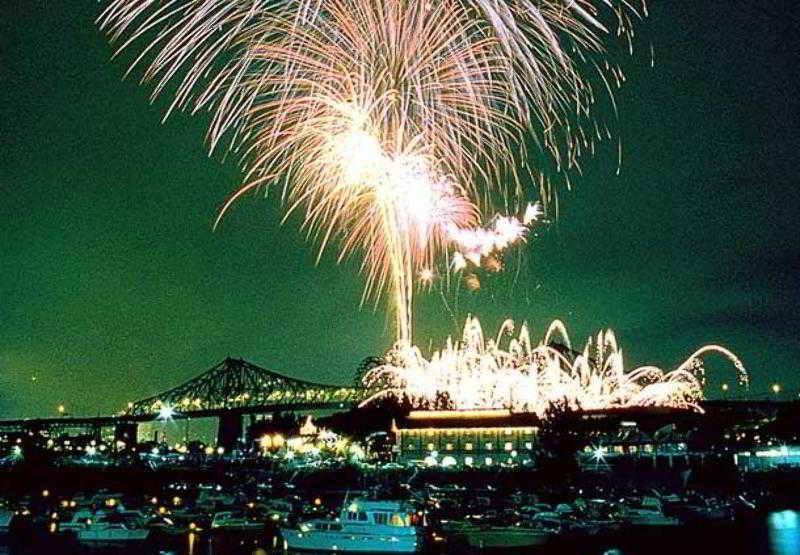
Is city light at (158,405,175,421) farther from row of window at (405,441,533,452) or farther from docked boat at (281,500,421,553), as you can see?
docked boat at (281,500,421,553)

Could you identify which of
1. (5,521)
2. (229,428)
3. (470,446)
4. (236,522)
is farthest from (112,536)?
(229,428)

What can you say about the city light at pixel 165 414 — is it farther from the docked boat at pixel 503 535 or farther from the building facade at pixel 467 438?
the docked boat at pixel 503 535

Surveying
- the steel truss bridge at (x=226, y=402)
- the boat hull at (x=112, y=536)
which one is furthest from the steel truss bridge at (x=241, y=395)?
the boat hull at (x=112, y=536)

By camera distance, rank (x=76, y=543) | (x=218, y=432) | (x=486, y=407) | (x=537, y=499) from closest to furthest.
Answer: (x=76, y=543) < (x=537, y=499) < (x=486, y=407) < (x=218, y=432)

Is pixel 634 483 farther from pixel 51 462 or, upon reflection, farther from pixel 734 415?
pixel 51 462

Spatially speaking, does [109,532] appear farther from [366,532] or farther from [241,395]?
[241,395]

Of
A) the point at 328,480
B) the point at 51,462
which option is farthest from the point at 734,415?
the point at 51,462
